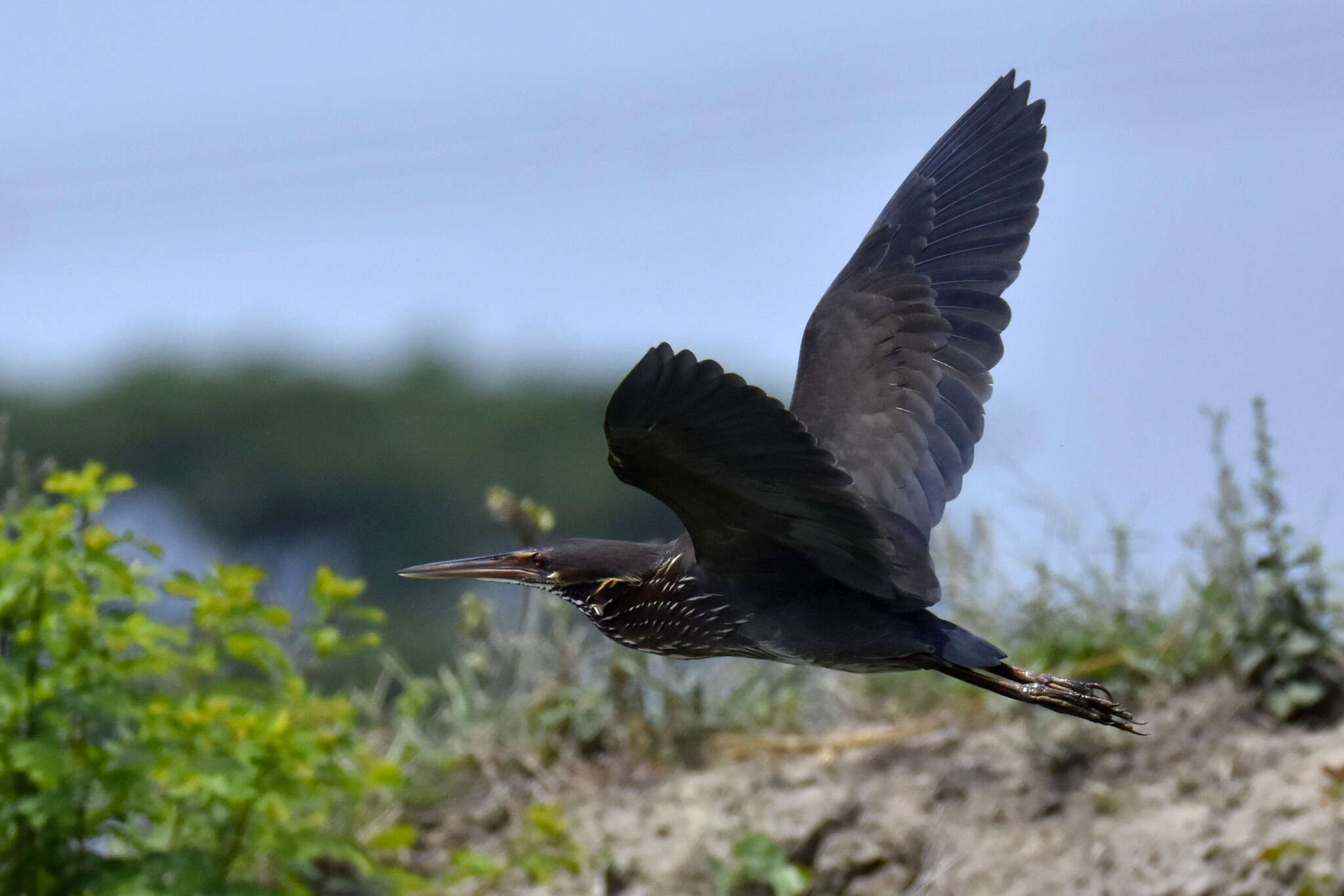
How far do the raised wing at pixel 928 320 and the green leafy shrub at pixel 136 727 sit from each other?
1313 millimetres

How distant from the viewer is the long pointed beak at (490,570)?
355 centimetres

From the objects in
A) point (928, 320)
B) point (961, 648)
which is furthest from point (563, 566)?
point (928, 320)

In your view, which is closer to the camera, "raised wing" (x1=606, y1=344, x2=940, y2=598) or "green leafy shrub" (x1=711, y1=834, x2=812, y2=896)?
"raised wing" (x1=606, y1=344, x2=940, y2=598)

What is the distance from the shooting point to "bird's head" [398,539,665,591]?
11.5 ft

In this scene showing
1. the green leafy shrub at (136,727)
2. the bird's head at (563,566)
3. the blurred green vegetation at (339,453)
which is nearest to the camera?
the bird's head at (563,566)

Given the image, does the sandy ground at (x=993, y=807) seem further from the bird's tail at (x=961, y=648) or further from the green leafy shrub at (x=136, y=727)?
the bird's tail at (x=961, y=648)

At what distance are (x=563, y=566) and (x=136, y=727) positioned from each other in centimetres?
142

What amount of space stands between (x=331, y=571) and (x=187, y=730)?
508mm

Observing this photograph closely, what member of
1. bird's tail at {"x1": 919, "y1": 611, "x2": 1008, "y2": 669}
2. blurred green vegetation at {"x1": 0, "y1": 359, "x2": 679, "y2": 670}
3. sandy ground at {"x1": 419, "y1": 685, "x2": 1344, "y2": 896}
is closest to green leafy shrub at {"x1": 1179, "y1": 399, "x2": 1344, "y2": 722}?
sandy ground at {"x1": 419, "y1": 685, "x2": 1344, "y2": 896}

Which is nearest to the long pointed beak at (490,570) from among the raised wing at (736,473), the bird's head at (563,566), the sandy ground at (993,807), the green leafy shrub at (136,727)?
the bird's head at (563,566)

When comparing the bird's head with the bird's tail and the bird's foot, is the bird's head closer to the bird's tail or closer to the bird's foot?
the bird's tail

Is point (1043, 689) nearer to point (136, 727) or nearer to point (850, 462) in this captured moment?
point (850, 462)

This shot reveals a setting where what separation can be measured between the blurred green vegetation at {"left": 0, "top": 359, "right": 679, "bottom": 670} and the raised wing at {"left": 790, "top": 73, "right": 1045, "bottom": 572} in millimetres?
18231

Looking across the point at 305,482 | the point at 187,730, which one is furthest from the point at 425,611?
the point at 187,730
